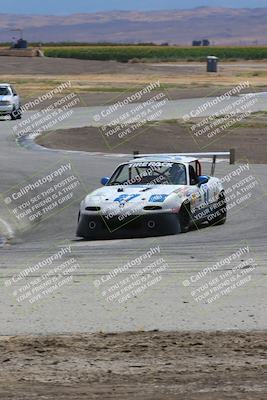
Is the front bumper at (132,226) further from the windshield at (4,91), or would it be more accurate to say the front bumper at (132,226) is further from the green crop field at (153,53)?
the green crop field at (153,53)

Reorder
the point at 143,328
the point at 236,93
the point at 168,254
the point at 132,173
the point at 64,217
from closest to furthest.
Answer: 1. the point at 143,328
2. the point at 168,254
3. the point at 132,173
4. the point at 64,217
5. the point at 236,93

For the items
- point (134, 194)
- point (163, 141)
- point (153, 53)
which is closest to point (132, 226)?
point (134, 194)

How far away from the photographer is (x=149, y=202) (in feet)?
56.5

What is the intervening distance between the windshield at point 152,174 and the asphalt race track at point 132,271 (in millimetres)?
1010

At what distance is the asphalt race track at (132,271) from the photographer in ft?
32.7

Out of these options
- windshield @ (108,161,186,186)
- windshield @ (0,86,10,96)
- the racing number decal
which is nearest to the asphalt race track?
the racing number decal

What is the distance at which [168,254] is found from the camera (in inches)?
561

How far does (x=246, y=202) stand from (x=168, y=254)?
24.6 feet

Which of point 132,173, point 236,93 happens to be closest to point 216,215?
point 132,173

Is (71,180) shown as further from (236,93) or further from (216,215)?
(236,93)

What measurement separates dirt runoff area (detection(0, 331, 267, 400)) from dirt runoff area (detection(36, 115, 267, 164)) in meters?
21.4

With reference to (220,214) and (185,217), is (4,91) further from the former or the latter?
(185,217)

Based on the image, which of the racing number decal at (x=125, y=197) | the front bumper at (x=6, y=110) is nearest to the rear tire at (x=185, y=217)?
the racing number decal at (x=125, y=197)

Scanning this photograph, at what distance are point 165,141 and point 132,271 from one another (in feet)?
76.5
